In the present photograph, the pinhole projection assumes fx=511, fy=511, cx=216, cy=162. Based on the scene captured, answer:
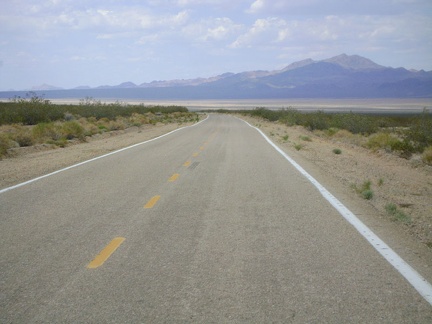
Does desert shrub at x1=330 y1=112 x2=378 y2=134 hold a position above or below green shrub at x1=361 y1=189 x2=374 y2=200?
below

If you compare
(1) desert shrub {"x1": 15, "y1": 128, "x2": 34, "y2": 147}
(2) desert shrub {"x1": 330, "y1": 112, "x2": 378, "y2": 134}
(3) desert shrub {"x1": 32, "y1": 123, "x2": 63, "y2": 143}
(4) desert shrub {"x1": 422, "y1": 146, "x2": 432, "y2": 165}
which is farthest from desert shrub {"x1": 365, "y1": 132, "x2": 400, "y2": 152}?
(1) desert shrub {"x1": 15, "y1": 128, "x2": 34, "y2": 147}

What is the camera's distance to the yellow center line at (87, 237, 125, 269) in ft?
19.3

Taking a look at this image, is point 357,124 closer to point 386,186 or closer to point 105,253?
point 386,186

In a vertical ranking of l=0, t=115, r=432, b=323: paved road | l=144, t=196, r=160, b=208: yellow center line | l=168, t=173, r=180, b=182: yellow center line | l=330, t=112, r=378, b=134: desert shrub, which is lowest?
l=330, t=112, r=378, b=134: desert shrub

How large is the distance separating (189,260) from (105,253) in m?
1.08

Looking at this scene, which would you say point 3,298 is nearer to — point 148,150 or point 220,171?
point 220,171

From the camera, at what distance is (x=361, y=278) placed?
5.43m

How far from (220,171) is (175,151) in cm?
605

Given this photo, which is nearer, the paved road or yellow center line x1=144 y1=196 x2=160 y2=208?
the paved road

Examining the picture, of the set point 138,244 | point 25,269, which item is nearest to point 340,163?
point 138,244

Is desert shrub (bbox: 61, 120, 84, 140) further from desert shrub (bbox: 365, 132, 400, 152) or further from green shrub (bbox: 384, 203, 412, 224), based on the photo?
green shrub (bbox: 384, 203, 412, 224)

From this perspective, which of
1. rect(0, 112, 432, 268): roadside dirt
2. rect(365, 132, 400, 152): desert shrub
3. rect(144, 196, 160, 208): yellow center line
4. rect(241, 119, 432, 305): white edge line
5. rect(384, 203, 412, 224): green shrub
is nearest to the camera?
rect(241, 119, 432, 305): white edge line

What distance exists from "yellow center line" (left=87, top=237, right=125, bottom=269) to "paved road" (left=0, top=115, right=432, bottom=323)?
0.01 metres

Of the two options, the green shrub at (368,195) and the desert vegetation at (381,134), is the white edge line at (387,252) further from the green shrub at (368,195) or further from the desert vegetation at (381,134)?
the desert vegetation at (381,134)
